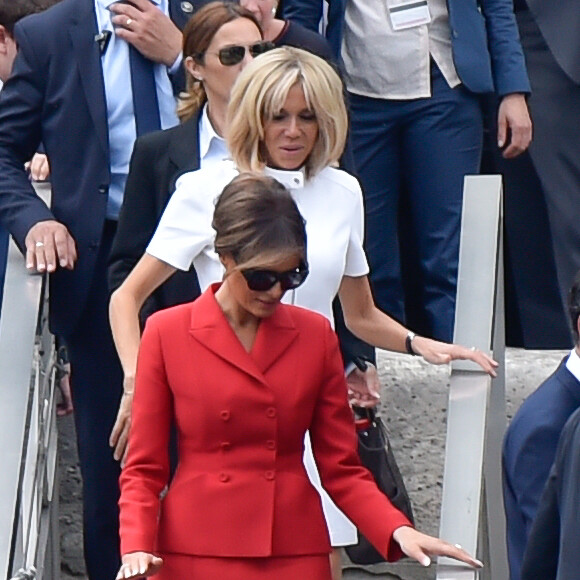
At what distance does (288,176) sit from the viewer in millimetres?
3945

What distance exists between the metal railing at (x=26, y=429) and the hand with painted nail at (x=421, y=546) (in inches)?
33.4

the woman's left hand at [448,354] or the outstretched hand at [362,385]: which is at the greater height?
the woman's left hand at [448,354]

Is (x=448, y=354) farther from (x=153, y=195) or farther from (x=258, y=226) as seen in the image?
(x=153, y=195)

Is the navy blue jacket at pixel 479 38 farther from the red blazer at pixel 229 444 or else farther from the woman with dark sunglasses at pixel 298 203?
the red blazer at pixel 229 444

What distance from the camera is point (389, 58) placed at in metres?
5.34

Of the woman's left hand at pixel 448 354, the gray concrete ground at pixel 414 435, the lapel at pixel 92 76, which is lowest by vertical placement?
the gray concrete ground at pixel 414 435

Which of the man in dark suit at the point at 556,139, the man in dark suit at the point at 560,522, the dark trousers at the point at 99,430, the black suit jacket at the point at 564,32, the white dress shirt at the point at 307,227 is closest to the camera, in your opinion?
the man in dark suit at the point at 560,522

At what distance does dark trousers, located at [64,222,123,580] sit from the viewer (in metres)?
4.79

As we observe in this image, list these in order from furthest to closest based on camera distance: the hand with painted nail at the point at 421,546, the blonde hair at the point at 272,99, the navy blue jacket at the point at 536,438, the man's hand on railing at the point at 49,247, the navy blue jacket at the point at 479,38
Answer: the navy blue jacket at the point at 479,38
the man's hand on railing at the point at 49,247
the blonde hair at the point at 272,99
the navy blue jacket at the point at 536,438
the hand with painted nail at the point at 421,546

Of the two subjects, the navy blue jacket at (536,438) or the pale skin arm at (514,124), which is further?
the pale skin arm at (514,124)

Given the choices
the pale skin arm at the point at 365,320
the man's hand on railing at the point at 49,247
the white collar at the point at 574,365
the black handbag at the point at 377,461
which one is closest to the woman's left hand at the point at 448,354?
the pale skin arm at the point at 365,320

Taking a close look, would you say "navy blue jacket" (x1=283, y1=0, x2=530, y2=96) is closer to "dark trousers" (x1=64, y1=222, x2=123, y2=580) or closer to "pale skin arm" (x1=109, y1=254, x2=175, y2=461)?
"dark trousers" (x1=64, y1=222, x2=123, y2=580)

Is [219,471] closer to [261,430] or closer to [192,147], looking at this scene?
[261,430]

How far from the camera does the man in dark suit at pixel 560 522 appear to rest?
3.23m
